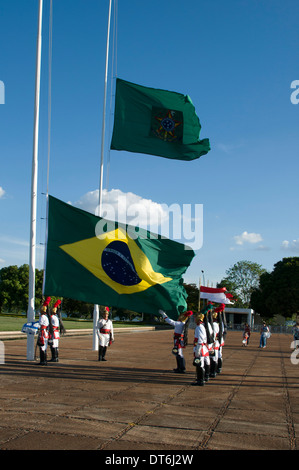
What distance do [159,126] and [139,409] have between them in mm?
9384

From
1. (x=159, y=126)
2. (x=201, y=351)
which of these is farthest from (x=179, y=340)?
(x=159, y=126)

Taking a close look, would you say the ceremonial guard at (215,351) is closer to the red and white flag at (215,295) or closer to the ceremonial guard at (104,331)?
the red and white flag at (215,295)

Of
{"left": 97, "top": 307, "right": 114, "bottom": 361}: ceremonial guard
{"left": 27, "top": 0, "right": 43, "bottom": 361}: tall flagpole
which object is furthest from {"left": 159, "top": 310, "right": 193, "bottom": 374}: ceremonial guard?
{"left": 27, "top": 0, "right": 43, "bottom": 361}: tall flagpole

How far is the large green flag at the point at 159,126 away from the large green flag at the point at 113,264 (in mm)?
3343

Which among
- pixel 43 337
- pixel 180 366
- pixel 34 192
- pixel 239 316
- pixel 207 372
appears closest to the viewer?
pixel 207 372

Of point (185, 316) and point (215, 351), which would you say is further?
point (185, 316)

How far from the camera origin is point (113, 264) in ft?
42.1

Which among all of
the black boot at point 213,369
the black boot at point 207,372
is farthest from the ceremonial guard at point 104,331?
the black boot at point 207,372

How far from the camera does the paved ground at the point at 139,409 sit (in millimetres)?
6492

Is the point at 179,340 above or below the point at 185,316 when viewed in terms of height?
below

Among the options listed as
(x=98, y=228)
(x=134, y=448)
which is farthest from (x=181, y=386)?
(x=134, y=448)

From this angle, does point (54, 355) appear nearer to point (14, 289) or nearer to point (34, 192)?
point (34, 192)

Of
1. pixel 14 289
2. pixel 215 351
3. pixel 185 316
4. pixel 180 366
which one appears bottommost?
pixel 180 366
